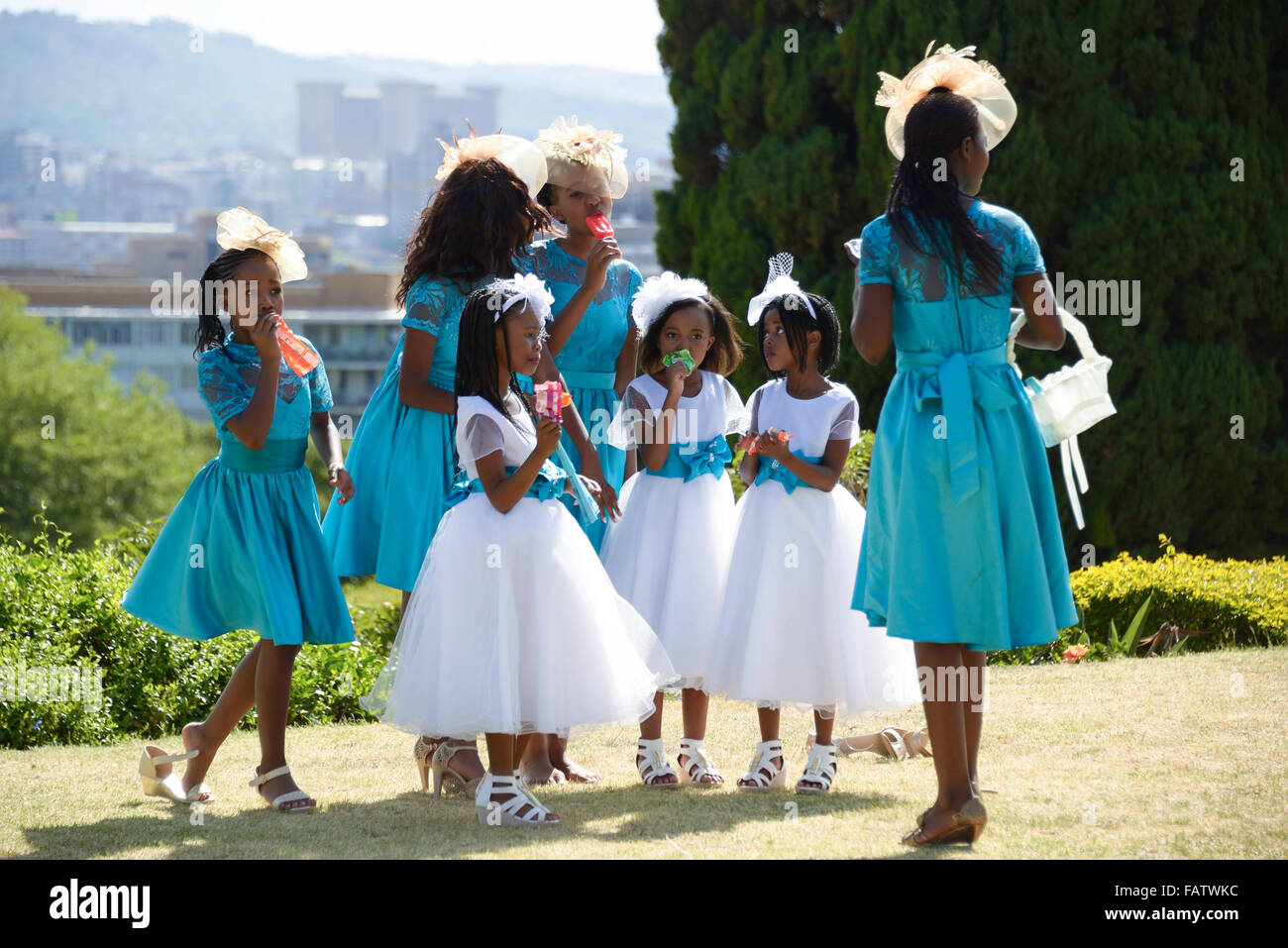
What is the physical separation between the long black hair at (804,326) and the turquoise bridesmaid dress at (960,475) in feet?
2.89

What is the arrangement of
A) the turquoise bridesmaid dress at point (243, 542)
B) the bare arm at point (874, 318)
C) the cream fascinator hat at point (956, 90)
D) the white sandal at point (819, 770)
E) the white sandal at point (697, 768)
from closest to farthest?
the bare arm at point (874, 318)
the cream fascinator hat at point (956, 90)
the turquoise bridesmaid dress at point (243, 542)
the white sandal at point (819, 770)
the white sandal at point (697, 768)

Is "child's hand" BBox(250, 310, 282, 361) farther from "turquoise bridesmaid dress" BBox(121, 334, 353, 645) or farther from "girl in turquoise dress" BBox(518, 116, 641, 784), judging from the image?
"girl in turquoise dress" BBox(518, 116, 641, 784)

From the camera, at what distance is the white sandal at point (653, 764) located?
490 cm

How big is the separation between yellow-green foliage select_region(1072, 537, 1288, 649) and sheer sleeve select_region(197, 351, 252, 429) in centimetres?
515

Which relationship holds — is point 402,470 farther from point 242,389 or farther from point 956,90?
point 956,90

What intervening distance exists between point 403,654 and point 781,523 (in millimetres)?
1382

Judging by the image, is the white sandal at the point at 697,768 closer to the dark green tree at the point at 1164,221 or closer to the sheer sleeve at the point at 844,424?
the sheer sleeve at the point at 844,424

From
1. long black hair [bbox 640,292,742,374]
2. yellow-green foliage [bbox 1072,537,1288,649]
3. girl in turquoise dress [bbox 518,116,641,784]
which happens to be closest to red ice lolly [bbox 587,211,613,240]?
girl in turquoise dress [bbox 518,116,641,784]

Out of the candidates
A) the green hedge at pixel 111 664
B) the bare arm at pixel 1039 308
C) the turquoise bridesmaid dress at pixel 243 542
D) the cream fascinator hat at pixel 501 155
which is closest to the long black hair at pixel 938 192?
the bare arm at pixel 1039 308

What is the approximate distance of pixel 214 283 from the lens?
183 inches

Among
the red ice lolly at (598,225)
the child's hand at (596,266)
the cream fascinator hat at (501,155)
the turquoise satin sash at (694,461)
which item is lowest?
the turquoise satin sash at (694,461)

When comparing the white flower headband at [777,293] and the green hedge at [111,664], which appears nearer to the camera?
the white flower headband at [777,293]

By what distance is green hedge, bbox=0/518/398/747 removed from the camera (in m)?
6.14
